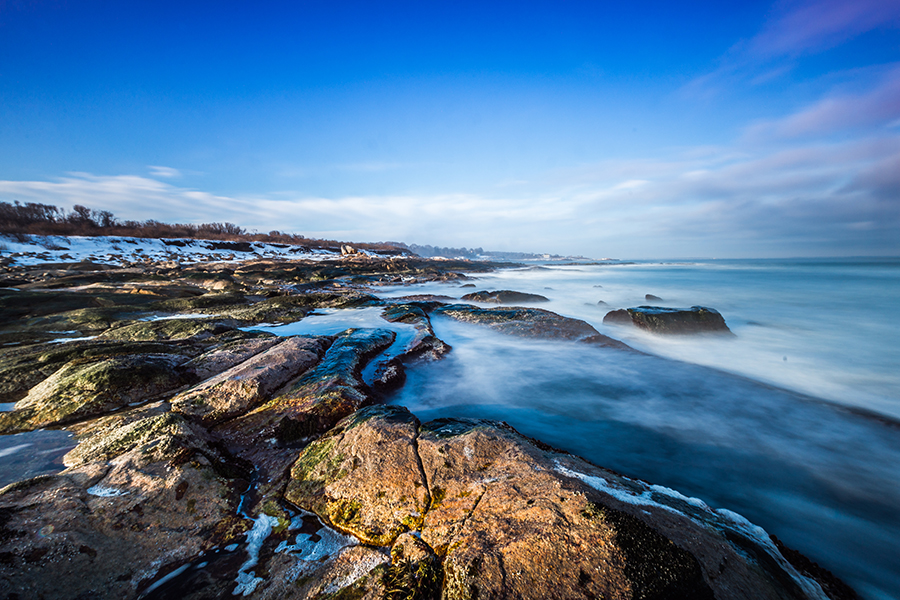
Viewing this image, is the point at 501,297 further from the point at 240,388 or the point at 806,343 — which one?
the point at 240,388

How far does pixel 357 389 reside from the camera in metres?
4.40

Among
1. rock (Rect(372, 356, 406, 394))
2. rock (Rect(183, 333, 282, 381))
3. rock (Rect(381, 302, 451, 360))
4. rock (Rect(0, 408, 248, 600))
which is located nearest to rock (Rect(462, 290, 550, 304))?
rock (Rect(381, 302, 451, 360))

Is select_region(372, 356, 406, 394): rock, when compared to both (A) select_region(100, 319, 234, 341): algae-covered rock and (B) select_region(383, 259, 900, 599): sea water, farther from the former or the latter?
(A) select_region(100, 319, 234, 341): algae-covered rock

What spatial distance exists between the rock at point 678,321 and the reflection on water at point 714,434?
7.35 feet

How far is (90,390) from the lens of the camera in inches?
161

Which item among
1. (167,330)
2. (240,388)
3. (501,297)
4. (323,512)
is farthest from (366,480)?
(501,297)

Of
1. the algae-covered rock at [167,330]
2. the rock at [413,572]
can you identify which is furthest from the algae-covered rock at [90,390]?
the rock at [413,572]

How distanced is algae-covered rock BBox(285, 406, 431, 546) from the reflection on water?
2040 mm

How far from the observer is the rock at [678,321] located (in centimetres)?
920

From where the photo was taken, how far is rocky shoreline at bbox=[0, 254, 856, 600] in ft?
6.04

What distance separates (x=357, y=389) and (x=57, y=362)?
4.93 meters

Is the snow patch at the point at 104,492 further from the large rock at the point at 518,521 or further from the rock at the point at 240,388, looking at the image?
the rock at the point at 240,388

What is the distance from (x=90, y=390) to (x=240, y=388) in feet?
6.28

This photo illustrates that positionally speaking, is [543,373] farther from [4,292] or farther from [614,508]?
[4,292]
